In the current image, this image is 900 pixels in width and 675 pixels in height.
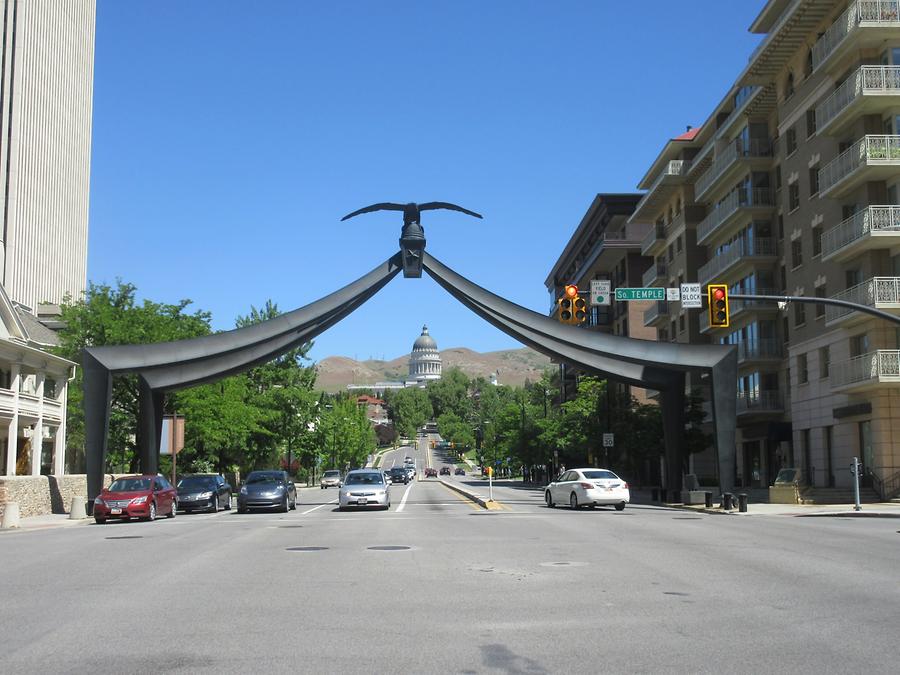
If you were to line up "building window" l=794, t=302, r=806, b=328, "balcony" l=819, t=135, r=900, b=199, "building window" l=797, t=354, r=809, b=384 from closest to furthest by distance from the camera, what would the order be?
"balcony" l=819, t=135, r=900, b=199, "building window" l=794, t=302, r=806, b=328, "building window" l=797, t=354, r=809, b=384

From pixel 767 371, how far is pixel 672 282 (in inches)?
632

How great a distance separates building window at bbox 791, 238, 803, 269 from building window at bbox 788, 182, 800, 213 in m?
1.62

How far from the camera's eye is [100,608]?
36.3ft

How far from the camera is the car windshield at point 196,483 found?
39.0m

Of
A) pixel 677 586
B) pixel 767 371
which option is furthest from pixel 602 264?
pixel 677 586

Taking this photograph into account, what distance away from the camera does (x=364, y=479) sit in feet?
122

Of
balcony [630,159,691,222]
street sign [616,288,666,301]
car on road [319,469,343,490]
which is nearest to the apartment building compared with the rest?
balcony [630,159,691,222]

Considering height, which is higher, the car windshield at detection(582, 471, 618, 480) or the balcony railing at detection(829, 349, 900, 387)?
the balcony railing at detection(829, 349, 900, 387)

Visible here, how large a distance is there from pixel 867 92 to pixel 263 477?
90.0 feet

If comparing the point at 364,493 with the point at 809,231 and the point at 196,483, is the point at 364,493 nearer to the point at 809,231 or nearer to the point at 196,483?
the point at 196,483

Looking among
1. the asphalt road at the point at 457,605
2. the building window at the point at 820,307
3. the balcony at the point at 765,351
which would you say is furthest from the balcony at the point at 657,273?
the asphalt road at the point at 457,605

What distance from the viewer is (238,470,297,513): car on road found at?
118 feet

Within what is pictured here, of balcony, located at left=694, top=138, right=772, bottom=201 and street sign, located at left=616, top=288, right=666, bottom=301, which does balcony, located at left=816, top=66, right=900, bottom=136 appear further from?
street sign, located at left=616, top=288, right=666, bottom=301

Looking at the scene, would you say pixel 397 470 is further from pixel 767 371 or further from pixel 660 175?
pixel 767 371
